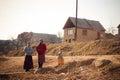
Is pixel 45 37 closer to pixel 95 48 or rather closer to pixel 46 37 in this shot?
pixel 46 37

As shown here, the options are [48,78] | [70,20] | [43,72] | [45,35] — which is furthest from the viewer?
[45,35]

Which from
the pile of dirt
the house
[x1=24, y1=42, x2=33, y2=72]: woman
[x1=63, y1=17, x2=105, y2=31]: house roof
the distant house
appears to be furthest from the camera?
the distant house

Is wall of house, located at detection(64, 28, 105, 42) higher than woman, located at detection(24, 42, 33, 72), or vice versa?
wall of house, located at detection(64, 28, 105, 42)

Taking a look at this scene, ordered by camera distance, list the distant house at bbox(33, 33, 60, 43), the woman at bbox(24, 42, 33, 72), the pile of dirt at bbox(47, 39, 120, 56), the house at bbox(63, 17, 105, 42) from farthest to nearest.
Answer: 1. the distant house at bbox(33, 33, 60, 43)
2. the house at bbox(63, 17, 105, 42)
3. the pile of dirt at bbox(47, 39, 120, 56)
4. the woman at bbox(24, 42, 33, 72)

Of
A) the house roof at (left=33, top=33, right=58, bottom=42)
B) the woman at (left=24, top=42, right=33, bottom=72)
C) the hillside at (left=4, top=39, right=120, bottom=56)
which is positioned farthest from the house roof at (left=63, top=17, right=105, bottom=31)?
the woman at (left=24, top=42, right=33, bottom=72)

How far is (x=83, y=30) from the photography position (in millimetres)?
40250

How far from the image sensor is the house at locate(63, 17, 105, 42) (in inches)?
1566

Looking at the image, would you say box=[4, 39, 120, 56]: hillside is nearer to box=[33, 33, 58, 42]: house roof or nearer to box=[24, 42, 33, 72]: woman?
box=[24, 42, 33, 72]: woman

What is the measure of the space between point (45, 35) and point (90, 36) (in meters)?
28.0

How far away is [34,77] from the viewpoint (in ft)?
32.2

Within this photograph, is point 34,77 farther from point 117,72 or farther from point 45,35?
point 45,35

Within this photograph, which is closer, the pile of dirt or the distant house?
the pile of dirt

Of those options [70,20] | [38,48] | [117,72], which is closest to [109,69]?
[117,72]

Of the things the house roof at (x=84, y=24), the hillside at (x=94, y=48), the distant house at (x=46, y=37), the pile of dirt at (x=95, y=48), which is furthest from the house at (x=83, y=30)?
the distant house at (x=46, y=37)
